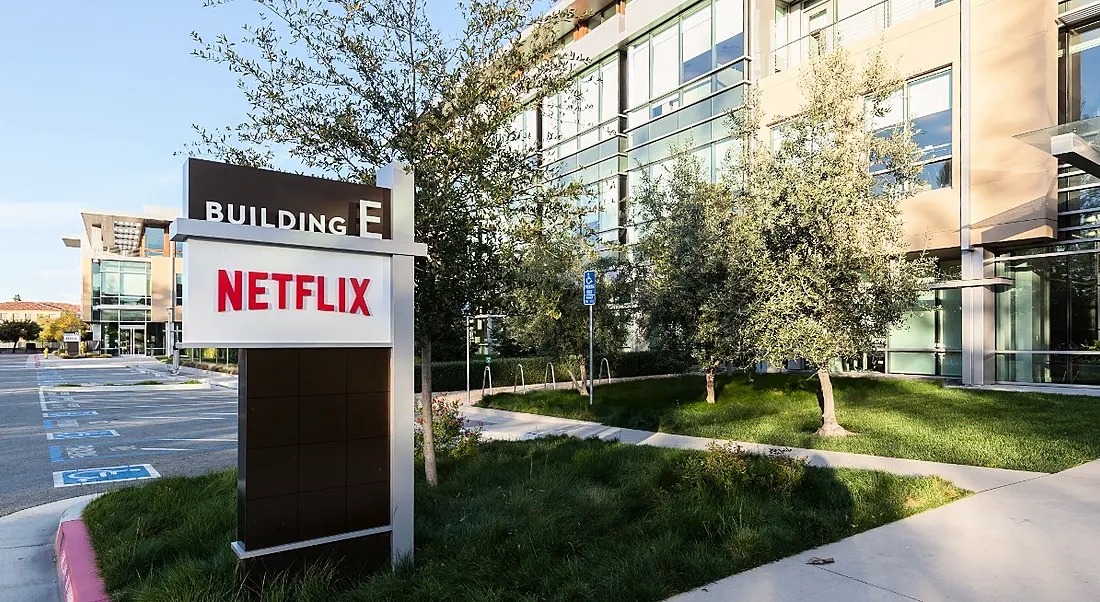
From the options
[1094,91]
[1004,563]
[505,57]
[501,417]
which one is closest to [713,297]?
[501,417]

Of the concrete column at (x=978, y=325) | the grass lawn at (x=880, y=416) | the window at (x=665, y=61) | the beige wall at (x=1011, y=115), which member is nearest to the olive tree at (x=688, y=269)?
the grass lawn at (x=880, y=416)

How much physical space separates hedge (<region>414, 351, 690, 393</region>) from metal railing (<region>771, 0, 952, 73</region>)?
10601mm

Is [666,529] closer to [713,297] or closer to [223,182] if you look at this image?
[223,182]

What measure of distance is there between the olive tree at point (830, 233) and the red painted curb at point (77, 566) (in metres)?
8.75

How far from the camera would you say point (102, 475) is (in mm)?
9141

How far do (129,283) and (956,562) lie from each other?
82110mm

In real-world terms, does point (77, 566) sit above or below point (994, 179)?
below

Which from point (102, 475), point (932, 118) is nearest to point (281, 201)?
point (102, 475)

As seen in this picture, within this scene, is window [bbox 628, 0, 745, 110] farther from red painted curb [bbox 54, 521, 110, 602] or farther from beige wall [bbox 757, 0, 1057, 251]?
red painted curb [bbox 54, 521, 110, 602]

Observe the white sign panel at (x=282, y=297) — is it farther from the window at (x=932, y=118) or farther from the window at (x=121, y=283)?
the window at (x=121, y=283)

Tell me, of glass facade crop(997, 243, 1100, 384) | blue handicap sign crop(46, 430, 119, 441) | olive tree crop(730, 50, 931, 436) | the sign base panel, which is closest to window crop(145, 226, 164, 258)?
blue handicap sign crop(46, 430, 119, 441)

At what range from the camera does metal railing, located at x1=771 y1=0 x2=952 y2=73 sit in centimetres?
1850

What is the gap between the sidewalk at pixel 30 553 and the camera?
16.3ft

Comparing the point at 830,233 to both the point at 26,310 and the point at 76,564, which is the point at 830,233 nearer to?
the point at 76,564
